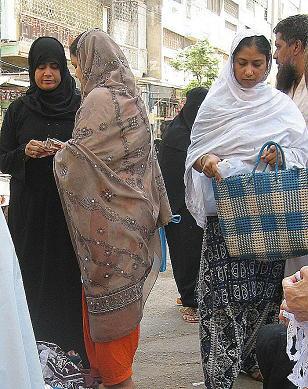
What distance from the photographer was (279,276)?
10.8 feet

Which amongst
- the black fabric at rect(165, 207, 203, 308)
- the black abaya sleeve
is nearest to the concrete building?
the black fabric at rect(165, 207, 203, 308)

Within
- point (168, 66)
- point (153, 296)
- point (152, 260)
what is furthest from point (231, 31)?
point (152, 260)

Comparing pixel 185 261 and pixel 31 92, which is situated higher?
pixel 31 92

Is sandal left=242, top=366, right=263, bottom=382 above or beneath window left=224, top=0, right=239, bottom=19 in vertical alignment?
beneath

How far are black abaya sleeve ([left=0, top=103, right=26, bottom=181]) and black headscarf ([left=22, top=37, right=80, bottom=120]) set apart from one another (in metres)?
0.13

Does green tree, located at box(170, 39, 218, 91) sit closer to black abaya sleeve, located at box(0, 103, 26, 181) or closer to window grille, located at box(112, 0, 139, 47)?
window grille, located at box(112, 0, 139, 47)

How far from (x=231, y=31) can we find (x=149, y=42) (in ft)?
34.2

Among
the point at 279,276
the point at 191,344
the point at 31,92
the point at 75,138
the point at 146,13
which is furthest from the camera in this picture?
the point at 146,13

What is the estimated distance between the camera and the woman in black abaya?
3.48 m

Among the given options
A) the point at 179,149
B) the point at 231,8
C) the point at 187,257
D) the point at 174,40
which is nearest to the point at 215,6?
the point at 231,8

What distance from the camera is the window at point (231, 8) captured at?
35.6 m

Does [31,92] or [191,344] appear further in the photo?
[191,344]

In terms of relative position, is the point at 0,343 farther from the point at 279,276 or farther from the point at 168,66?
the point at 168,66

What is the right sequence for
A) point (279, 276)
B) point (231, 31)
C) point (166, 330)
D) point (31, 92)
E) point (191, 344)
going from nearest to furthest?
point (279, 276) < point (31, 92) < point (191, 344) < point (166, 330) < point (231, 31)
